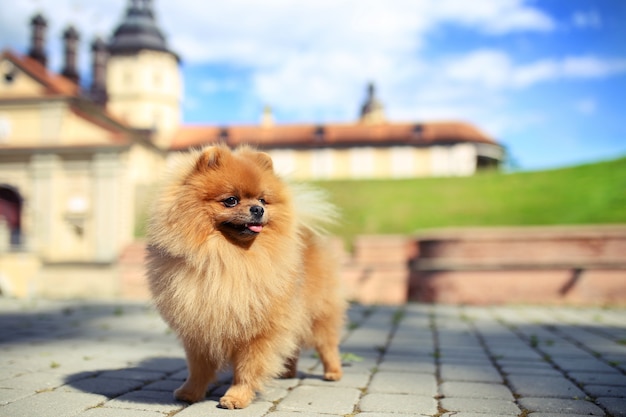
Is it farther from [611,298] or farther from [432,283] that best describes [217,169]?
[611,298]

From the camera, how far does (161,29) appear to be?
57.8 m

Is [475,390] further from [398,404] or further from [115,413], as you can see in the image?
[115,413]

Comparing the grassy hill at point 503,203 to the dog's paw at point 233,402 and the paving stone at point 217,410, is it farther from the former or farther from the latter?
the dog's paw at point 233,402

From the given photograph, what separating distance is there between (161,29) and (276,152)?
19.9 metres

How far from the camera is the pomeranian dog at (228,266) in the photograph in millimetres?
3117

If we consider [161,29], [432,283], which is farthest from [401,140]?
[432,283]

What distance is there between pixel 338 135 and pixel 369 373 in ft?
155

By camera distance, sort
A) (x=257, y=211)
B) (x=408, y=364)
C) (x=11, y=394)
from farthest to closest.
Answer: (x=408, y=364) < (x=11, y=394) < (x=257, y=211)

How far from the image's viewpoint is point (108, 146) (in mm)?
29734

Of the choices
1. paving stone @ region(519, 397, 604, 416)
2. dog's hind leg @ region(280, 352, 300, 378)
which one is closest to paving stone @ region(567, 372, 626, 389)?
paving stone @ region(519, 397, 604, 416)

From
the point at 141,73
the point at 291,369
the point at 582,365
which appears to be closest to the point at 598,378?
the point at 582,365

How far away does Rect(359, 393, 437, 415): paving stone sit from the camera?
A: 3.24m

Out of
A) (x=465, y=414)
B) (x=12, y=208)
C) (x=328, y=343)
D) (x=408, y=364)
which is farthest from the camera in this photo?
(x=12, y=208)

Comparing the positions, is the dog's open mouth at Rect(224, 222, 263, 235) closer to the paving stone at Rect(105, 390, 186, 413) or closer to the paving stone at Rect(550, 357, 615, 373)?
the paving stone at Rect(105, 390, 186, 413)
